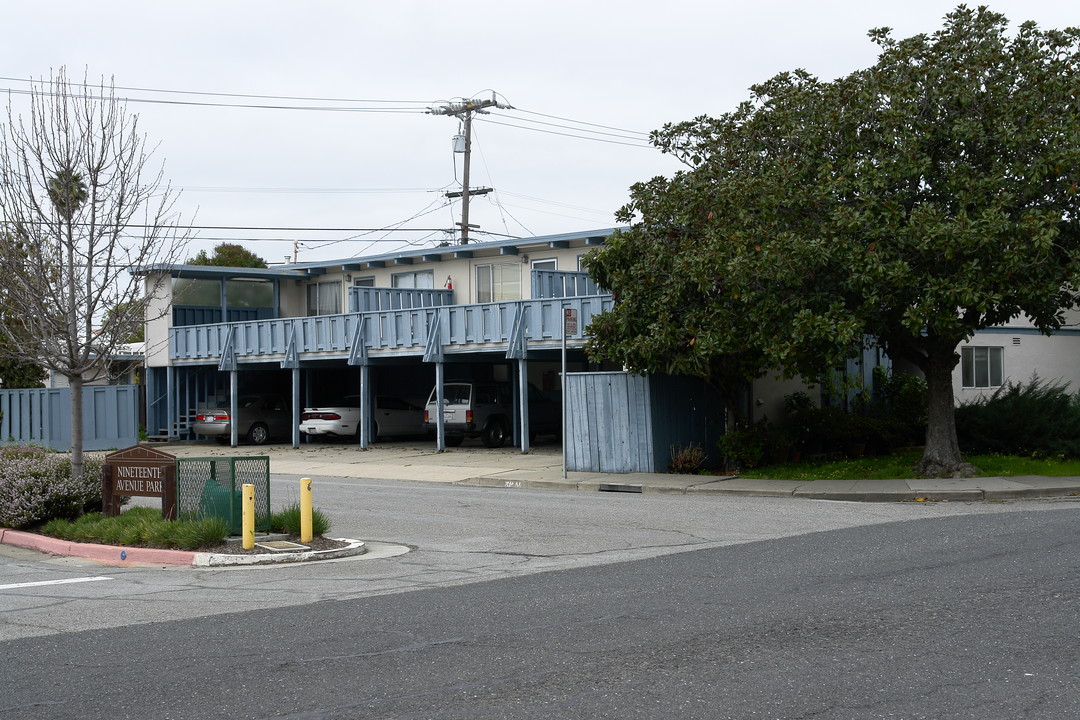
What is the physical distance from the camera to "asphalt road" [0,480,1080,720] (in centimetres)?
627

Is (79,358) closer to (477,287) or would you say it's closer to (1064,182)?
(1064,182)

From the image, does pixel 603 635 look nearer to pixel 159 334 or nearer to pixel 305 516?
pixel 305 516

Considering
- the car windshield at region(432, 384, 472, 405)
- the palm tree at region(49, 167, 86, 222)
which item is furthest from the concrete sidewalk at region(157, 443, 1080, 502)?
the palm tree at region(49, 167, 86, 222)

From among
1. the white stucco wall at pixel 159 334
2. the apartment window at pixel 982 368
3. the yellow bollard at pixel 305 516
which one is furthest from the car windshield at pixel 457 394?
the yellow bollard at pixel 305 516

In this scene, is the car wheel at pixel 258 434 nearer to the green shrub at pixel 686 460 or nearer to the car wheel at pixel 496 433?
the car wheel at pixel 496 433

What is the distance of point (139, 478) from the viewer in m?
14.5

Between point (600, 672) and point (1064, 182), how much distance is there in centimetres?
1460

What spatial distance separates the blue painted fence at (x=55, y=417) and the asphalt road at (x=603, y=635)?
18.1 m

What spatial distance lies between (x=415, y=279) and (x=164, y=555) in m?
26.9

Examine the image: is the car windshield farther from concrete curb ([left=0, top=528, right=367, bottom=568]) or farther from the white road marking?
the white road marking

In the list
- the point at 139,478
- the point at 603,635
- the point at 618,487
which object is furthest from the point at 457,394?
the point at 603,635

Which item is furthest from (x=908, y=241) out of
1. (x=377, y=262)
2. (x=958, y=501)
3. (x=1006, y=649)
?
(x=377, y=262)

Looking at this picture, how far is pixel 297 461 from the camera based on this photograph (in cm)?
2975

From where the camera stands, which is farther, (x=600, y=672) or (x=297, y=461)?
(x=297, y=461)
